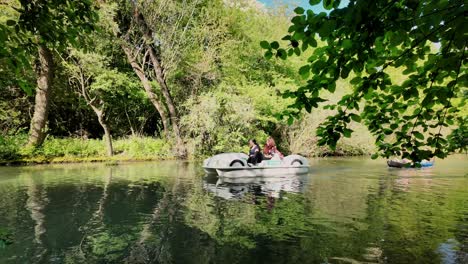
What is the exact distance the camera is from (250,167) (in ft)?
56.9

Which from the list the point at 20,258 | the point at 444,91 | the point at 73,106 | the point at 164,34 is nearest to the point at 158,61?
the point at 164,34

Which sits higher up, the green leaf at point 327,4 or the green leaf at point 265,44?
the green leaf at point 327,4

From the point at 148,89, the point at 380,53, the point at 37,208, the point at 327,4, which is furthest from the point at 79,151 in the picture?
the point at 327,4

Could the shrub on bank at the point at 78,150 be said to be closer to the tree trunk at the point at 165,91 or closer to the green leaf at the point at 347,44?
the tree trunk at the point at 165,91

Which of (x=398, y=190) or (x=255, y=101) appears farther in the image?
(x=255, y=101)

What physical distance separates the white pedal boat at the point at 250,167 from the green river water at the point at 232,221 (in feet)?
3.44

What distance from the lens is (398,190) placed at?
13.9m

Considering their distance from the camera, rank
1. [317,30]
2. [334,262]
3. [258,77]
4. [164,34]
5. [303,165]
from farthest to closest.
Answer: [258,77]
[164,34]
[303,165]
[334,262]
[317,30]

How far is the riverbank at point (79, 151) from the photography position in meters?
24.2

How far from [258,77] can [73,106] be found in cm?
1529

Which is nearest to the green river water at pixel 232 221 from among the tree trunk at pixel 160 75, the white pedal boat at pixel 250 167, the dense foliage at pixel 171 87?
the white pedal boat at pixel 250 167

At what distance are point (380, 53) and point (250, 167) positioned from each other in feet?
43.1

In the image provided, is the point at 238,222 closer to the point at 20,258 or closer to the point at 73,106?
the point at 20,258

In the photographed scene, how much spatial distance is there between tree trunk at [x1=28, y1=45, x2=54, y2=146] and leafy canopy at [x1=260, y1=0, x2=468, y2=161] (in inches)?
1022
